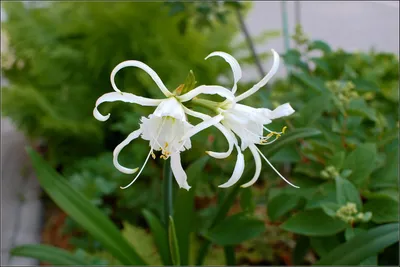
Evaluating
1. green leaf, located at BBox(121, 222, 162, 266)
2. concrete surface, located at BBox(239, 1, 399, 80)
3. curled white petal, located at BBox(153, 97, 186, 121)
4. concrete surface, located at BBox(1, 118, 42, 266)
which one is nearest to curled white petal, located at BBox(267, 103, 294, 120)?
curled white petal, located at BBox(153, 97, 186, 121)

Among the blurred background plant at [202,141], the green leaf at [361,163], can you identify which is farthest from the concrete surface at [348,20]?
the green leaf at [361,163]

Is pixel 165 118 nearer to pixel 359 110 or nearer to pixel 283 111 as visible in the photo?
pixel 283 111

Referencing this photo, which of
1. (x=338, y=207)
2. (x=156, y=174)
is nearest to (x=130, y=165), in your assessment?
(x=156, y=174)

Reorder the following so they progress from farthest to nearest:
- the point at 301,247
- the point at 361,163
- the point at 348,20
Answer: the point at 348,20, the point at 301,247, the point at 361,163

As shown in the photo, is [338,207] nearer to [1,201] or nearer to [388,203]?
[388,203]

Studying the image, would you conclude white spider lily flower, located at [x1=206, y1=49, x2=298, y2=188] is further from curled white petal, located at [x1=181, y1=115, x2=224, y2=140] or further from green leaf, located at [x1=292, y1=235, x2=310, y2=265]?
green leaf, located at [x1=292, y1=235, x2=310, y2=265]

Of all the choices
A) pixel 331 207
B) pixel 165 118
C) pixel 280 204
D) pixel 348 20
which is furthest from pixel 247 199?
pixel 348 20
